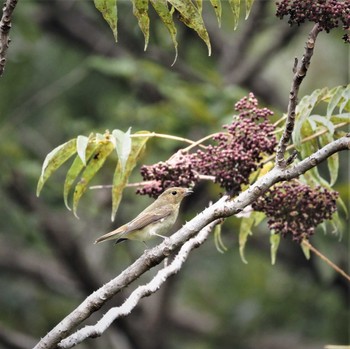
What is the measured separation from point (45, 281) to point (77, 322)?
8.47 m

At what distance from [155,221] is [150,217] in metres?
0.04

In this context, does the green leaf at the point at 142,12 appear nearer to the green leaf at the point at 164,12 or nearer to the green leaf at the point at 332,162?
the green leaf at the point at 164,12

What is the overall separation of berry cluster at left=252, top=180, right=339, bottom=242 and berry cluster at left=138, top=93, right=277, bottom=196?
0.18m

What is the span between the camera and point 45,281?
12469mm

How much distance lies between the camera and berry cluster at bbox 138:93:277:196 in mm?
4621

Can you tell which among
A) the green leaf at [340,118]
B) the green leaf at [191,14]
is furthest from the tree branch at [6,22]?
the green leaf at [340,118]

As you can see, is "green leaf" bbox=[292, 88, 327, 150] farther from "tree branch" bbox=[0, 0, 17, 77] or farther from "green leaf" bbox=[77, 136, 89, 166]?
"tree branch" bbox=[0, 0, 17, 77]

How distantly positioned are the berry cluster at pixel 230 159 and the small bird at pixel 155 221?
0.43 m

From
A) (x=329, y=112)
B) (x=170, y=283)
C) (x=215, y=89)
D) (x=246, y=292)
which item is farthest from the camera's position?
(x=246, y=292)

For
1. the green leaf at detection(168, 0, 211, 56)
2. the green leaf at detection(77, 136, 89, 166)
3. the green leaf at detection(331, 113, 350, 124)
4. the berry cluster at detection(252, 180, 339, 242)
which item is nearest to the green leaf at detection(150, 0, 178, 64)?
the green leaf at detection(168, 0, 211, 56)

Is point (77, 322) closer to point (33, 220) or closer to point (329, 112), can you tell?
point (329, 112)

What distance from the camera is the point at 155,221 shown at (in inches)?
211

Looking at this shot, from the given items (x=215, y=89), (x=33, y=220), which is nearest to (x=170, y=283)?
(x=33, y=220)

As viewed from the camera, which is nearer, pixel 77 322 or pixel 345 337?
pixel 77 322
